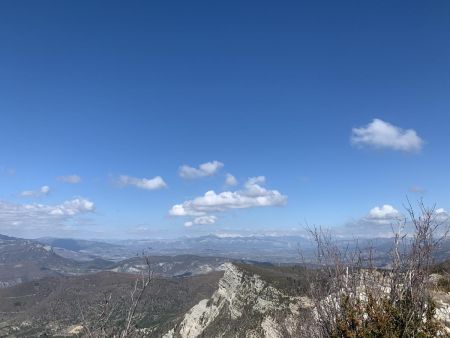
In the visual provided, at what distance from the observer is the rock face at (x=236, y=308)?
A: 457 feet

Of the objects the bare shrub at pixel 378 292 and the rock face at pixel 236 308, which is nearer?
the bare shrub at pixel 378 292

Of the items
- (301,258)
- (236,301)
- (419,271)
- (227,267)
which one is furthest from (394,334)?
(227,267)

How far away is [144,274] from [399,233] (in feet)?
24.3

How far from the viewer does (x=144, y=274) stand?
436 inches

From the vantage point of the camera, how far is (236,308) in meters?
166

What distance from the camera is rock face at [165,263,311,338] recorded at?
139 meters

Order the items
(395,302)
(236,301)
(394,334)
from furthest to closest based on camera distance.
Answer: (236,301) < (395,302) < (394,334)

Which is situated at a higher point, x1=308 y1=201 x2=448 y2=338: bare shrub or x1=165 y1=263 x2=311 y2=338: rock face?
x1=308 y1=201 x2=448 y2=338: bare shrub

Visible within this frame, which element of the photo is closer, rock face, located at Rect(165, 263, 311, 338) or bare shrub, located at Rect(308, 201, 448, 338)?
bare shrub, located at Rect(308, 201, 448, 338)

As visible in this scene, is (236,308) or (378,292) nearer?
(378,292)

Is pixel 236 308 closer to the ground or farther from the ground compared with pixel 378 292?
closer to the ground

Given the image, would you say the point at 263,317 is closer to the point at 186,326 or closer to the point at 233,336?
the point at 233,336

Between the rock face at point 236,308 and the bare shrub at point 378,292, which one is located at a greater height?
the bare shrub at point 378,292

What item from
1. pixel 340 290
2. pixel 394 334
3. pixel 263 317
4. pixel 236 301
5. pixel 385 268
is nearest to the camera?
pixel 394 334
